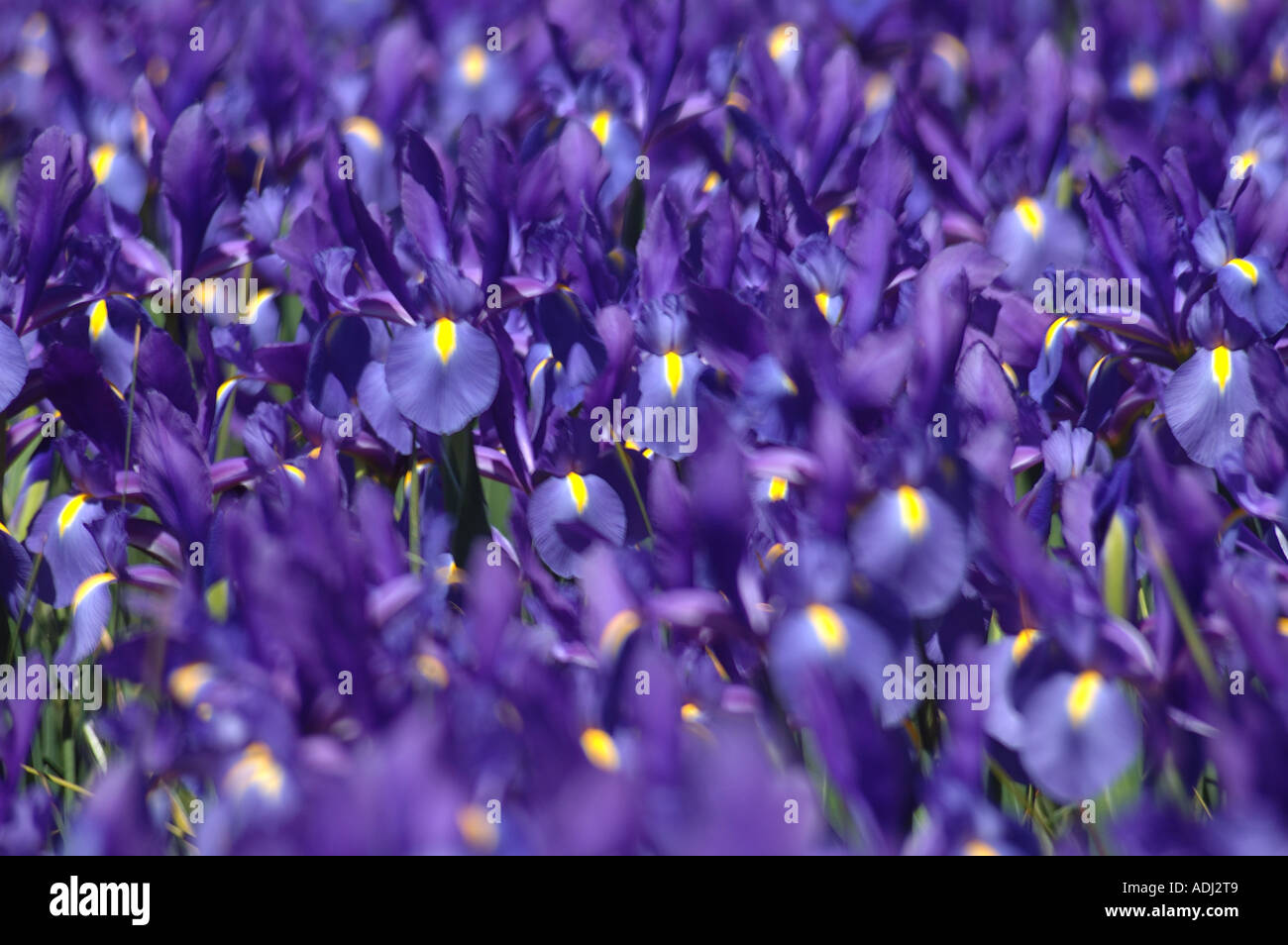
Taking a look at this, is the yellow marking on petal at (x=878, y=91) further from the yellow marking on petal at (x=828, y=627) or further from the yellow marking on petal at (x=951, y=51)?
the yellow marking on petal at (x=828, y=627)

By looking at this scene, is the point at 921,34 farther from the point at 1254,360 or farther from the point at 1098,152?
the point at 1254,360

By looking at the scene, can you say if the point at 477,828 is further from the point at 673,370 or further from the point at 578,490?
the point at 673,370

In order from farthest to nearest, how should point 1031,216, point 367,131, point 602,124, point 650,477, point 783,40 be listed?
point 783,40 → point 367,131 → point 602,124 → point 1031,216 → point 650,477

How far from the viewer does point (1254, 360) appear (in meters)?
2.55

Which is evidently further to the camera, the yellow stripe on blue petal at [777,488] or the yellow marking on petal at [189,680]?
the yellow stripe on blue petal at [777,488]

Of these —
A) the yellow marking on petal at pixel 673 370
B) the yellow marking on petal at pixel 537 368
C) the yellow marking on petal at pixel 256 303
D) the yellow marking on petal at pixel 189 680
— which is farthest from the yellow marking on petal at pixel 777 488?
the yellow marking on petal at pixel 256 303

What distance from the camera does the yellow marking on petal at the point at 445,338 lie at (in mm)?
2768

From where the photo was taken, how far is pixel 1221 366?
9.24ft

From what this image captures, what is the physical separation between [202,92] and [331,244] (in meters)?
1.33

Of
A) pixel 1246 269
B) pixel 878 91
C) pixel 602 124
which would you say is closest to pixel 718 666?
pixel 1246 269

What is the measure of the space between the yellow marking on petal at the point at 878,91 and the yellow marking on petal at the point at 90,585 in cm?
344

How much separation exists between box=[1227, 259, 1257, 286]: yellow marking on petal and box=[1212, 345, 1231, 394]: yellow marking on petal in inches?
8.1

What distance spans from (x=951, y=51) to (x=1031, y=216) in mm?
3076
